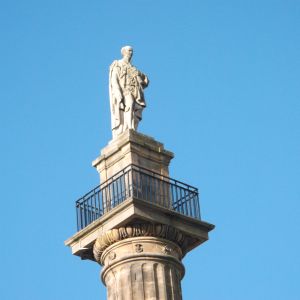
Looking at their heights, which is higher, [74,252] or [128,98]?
[128,98]

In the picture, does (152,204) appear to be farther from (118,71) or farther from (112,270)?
(118,71)

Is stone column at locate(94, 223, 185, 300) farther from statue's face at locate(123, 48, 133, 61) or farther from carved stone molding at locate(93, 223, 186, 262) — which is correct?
statue's face at locate(123, 48, 133, 61)

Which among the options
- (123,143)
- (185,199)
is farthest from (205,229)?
(123,143)

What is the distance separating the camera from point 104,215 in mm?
34531

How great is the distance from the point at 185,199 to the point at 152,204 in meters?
1.63

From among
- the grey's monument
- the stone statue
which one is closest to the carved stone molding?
the grey's monument

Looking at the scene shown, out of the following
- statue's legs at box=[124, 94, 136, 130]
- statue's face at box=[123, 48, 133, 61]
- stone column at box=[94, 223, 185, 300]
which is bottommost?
stone column at box=[94, 223, 185, 300]

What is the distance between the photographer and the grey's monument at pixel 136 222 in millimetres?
34000

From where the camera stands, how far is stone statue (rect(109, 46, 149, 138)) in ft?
121

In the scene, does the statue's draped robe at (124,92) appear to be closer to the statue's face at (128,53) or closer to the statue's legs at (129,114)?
the statue's legs at (129,114)

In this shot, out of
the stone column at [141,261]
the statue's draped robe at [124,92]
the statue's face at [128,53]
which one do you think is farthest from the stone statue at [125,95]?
the stone column at [141,261]

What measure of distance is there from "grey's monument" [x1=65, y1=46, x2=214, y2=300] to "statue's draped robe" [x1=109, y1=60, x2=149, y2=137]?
0.18 ft

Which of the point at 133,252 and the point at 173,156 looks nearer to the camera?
the point at 133,252

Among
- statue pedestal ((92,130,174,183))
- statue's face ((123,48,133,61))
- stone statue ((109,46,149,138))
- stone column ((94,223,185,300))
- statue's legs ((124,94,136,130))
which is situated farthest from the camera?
statue's face ((123,48,133,61))
